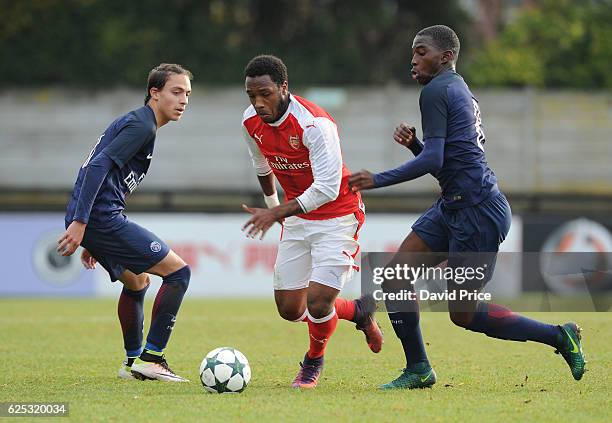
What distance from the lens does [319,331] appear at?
26.2 feet

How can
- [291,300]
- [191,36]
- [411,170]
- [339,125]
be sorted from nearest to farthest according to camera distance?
[411,170] → [291,300] → [339,125] → [191,36]

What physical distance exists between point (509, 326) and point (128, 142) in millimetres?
2835

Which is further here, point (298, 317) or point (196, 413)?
point (298, 317)

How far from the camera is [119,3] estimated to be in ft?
87.1

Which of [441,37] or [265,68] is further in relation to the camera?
[265,68]

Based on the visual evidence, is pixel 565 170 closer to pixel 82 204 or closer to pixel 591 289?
pixel 591 289

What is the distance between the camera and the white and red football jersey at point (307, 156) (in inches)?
306

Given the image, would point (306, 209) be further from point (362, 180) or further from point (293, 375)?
point (293, 375)

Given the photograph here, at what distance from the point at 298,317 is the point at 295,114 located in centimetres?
152

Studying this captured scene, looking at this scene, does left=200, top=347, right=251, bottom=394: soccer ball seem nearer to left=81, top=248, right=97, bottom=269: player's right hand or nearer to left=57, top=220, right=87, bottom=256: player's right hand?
left=57, top=220, right=87, bottom=256: player's right hand

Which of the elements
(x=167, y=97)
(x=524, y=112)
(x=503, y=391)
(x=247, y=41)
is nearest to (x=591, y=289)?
(x=503, y=391)

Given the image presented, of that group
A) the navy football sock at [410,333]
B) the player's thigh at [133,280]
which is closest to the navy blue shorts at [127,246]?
the player's thigh at [133,280]

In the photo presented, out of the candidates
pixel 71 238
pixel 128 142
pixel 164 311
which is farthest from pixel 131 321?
pixel 128 142

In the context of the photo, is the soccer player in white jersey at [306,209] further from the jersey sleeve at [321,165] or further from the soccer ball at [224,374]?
the soccer ball at [224,374]
